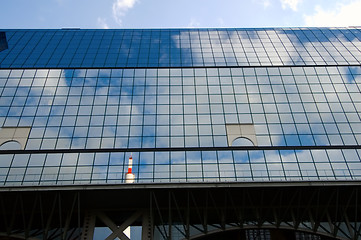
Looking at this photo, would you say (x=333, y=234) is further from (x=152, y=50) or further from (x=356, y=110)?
(x=152, y=50)

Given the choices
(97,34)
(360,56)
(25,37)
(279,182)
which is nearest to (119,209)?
(279,182)

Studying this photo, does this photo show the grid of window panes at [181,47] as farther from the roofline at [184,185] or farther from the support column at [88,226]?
the support column at [88,226]

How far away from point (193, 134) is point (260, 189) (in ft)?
29.2

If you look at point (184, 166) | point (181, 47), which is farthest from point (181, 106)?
point (181, 47)

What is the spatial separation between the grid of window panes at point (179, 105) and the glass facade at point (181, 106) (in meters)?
0.12

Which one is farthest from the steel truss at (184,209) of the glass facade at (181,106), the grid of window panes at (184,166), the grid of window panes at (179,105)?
the grid of window panes at (179,105)

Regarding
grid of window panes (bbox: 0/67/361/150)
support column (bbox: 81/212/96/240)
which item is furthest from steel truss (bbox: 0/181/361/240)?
grid of window panes (bbox: 0/67/361/150)

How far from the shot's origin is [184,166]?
26906mm

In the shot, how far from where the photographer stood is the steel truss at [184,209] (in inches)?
906

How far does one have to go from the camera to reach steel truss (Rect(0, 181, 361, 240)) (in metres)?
23.0

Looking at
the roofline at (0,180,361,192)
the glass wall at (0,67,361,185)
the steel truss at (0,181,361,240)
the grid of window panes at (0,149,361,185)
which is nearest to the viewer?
the roofline at (0,180,361,192)

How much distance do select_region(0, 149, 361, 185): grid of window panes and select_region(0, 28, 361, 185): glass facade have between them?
0.10 metres

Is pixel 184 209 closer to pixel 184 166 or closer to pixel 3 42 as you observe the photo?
pixel 184 166

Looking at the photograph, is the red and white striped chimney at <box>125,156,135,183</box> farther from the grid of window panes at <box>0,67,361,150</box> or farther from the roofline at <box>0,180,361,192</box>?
the roofline at <box>0,180,361,192</box>
